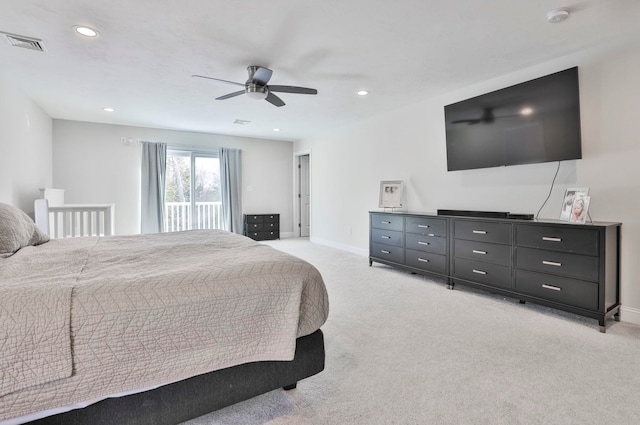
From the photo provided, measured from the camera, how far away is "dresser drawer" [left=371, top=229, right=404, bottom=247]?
4251 millimetres

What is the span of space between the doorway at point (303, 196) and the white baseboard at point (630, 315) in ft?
19.3

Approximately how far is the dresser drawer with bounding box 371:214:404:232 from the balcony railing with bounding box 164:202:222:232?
3.80m

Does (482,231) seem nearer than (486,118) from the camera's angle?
Yes

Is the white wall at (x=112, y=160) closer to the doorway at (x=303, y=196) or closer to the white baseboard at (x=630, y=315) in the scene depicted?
the doorway at (x=303, y=196)

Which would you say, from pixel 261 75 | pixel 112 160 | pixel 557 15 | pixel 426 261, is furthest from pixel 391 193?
pixel 112 160

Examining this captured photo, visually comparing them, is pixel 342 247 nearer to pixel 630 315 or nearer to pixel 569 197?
pixel 569 197

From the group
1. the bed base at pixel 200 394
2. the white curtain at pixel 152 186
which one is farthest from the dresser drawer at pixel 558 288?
the white curtain at pixel 152 186

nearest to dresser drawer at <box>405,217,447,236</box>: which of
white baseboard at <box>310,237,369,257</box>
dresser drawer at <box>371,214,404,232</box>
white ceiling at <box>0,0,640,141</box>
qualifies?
dresser drawer at <box>371,214,404,232</box>

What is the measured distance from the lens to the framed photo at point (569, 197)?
8.85ft

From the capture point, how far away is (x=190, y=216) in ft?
21.8

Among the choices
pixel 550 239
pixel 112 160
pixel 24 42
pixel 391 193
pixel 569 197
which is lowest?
pixel 550 239

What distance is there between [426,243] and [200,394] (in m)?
3.15

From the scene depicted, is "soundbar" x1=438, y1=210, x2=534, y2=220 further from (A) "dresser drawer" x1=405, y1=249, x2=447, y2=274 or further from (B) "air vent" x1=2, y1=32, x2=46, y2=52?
(B) "air vent" x1=2, y1=32, x2=46, y2=52

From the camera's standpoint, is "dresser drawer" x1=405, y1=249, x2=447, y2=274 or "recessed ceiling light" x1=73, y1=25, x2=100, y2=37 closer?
"recessed ceiling light" x1=73, y1=25, x2=100, y2=37
